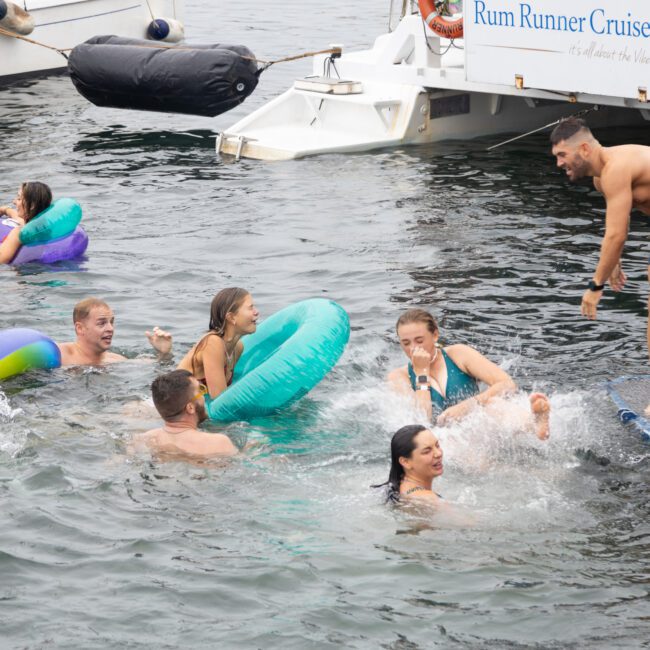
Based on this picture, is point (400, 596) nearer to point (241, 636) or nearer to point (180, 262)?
point (241, 636)

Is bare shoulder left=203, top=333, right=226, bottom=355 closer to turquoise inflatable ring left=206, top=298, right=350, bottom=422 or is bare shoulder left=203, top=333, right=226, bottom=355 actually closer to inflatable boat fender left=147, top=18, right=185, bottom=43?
turquoise inflatable ring left=206, top=298, right=350, bottom=422

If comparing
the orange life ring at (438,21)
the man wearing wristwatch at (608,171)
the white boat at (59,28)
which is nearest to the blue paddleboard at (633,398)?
the man wearing wristwatch at (608,171)

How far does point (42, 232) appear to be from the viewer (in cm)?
1226

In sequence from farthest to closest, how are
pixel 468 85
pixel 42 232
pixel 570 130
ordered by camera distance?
pixel 468 85
pixel 42 232
pixel 570 130

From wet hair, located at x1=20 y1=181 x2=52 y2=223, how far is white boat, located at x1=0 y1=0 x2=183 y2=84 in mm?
11343

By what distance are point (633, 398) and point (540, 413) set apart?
1.28 meters

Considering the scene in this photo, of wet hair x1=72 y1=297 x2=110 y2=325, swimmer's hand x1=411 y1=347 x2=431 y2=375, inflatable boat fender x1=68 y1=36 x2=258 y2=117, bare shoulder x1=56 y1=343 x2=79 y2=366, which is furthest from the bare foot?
inflatable boat fender x1=68 y1=36 x2=258 y2=117

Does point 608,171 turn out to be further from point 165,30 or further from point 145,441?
point 165,30

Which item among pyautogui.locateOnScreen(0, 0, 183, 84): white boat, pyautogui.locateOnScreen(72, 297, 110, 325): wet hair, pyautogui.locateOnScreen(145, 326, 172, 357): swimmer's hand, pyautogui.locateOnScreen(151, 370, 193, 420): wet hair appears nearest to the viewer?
pyautogui.locateOnScreen(151, 370, 193, 420): wet hair

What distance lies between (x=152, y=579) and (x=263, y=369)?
212cm

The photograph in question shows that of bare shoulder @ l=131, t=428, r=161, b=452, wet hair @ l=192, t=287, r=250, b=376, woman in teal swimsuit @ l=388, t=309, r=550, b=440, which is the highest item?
wet hair @ l=192, t=287, r=250, b=376

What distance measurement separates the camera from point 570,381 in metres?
9.01

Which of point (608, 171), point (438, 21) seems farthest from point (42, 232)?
point (438, 21)

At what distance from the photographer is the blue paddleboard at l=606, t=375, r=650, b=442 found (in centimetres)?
774
